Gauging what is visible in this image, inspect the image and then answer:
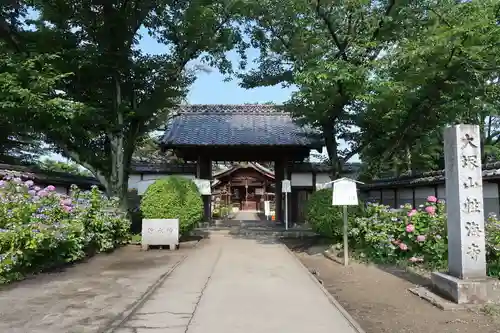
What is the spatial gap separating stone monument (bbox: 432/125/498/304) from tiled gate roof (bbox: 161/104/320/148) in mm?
11143

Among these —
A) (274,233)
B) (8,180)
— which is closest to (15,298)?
(8,180)

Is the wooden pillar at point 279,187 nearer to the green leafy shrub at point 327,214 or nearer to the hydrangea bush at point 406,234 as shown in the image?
the green leafy shrub at point 327,214

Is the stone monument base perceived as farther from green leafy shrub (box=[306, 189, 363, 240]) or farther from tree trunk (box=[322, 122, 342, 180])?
tree trunk (box=[322, 122, 342, 180])

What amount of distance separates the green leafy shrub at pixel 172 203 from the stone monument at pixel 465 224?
912 centimetres

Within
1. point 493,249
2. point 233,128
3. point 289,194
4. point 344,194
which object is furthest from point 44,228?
point 289,194

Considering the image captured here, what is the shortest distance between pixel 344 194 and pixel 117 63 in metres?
9.31

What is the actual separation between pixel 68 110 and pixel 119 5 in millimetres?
4679

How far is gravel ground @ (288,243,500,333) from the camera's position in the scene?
5367 millimetres

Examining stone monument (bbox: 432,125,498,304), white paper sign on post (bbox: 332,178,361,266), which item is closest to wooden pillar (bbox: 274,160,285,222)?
white paper sign on post (bbox: 332,178,361,266)

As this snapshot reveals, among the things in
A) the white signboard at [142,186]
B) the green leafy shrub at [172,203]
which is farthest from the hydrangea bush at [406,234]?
the white signboard at [142,186]

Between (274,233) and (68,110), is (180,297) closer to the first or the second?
(68,110)

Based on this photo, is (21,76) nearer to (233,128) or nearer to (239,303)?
(239,303)

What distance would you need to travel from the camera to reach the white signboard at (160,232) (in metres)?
13.8

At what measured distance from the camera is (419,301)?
671cm
